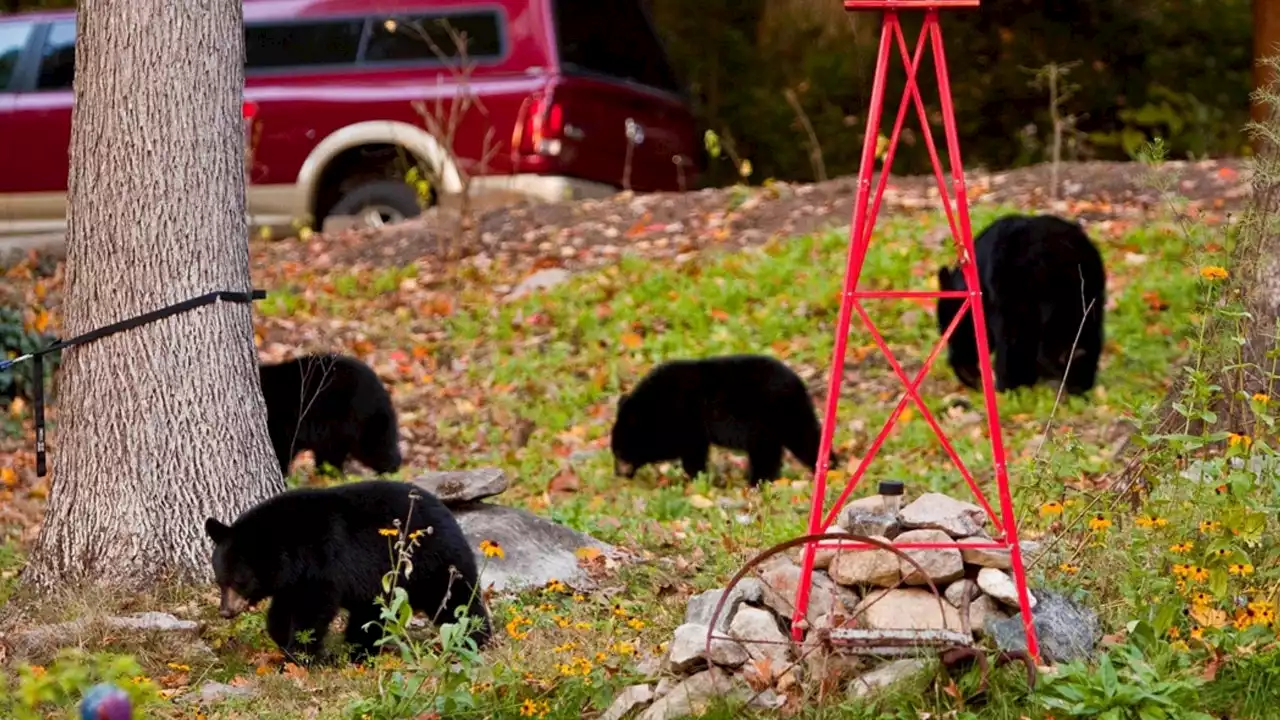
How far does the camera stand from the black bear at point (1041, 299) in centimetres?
1066

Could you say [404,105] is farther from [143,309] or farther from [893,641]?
[893,641]

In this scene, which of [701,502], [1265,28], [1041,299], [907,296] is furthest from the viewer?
[1265,28]

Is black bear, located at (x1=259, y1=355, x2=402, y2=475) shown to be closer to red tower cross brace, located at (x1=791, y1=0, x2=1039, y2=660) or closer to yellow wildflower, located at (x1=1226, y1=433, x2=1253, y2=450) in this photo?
red tower cross brace, located at (x1=791, y1=0, x2=1039, y2=660)

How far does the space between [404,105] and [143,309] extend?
9.05 m

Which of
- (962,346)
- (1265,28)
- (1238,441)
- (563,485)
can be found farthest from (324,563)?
(1265,28)

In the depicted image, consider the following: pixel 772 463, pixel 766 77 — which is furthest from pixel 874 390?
pixel 766 77

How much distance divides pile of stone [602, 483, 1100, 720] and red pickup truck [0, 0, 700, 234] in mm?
9313

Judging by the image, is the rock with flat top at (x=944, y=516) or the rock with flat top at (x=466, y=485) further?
the rock with flat top at (x=466, y=485)

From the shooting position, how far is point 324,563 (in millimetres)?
6512

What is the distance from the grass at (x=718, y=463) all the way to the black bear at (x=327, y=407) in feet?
2.68

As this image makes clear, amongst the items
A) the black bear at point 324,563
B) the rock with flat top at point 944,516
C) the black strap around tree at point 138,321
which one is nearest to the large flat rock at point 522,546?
the black bear at point 324,563

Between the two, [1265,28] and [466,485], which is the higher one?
[1265,28]

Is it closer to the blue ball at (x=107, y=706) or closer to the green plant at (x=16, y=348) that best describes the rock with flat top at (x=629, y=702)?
the blue ball at (x=107, y=706)

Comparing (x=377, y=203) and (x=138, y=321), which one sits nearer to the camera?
(x=138, y=321)
